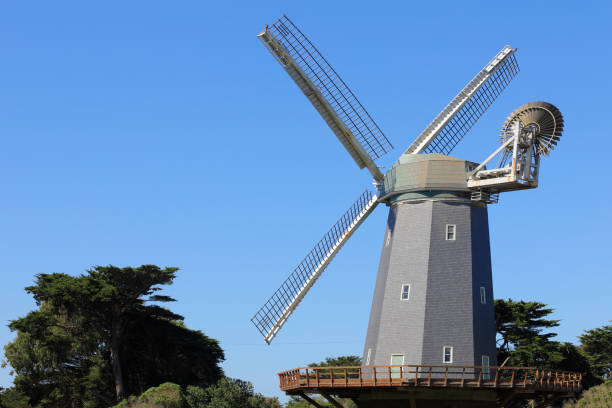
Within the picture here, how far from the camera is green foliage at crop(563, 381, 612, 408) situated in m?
49.3

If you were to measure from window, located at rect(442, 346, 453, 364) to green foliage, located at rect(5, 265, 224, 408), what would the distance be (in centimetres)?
2976

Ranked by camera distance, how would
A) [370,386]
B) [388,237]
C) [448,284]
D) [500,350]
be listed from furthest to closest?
[500,350] → [388,237] → [448,284] → [370,386]

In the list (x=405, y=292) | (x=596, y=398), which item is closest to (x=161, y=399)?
(x=405, y=292)

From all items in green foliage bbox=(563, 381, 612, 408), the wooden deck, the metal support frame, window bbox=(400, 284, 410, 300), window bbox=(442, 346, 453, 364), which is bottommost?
the wooden deck

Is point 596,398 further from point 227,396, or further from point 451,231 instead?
point 227,396

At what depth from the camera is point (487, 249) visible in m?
38.1

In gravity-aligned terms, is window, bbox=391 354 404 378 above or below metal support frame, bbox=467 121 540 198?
below

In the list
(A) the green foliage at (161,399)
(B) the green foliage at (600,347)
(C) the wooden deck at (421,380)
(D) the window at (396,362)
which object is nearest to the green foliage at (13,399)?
(A) the green foliage at (161,399)

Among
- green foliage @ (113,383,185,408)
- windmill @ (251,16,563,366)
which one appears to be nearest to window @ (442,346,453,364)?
windmill @ (251,16,563,366)

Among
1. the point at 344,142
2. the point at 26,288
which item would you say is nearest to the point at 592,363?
the point at 344,142

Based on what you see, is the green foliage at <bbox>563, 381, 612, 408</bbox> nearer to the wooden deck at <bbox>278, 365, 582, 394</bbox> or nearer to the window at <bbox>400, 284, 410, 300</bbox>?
the wooden deck at <bbox>278, 365, 582, 394</bbox>

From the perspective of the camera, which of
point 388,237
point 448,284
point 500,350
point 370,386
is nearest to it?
point 370,386

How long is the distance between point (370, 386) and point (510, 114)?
14238mm

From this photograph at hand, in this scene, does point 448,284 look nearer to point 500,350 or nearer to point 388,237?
point 388,237
